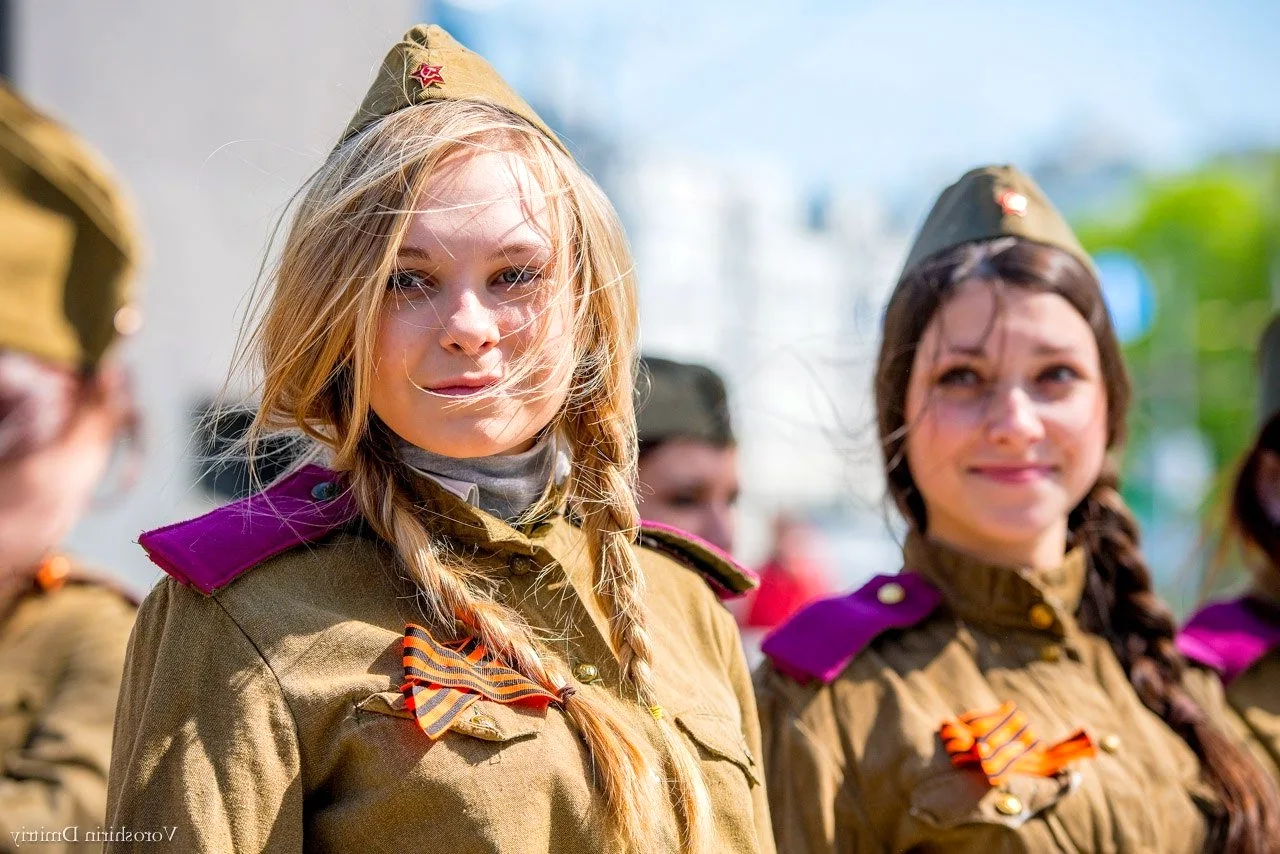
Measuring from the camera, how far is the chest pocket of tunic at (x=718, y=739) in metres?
1.89

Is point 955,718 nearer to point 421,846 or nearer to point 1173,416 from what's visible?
point 421,846

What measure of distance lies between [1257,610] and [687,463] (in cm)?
141

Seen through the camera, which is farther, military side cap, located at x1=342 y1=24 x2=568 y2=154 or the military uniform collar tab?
the military uniform collar tab

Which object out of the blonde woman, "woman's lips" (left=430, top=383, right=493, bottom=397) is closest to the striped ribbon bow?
the blonde woman

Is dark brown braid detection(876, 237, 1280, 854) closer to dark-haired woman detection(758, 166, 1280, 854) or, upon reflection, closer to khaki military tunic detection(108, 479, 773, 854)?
dark-haired woman detection(758, 166, 1280, 854)

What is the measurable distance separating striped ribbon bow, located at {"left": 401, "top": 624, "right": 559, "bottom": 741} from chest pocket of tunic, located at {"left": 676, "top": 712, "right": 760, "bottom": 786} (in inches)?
9.3

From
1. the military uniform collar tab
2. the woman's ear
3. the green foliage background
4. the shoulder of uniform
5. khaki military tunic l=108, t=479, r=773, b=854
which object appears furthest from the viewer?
the green foliage background

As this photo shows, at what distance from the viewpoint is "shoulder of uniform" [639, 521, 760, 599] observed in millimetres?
2162

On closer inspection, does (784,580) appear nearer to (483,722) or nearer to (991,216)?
(991,216)

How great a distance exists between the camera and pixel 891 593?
8.68 ft

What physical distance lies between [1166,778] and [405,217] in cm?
170

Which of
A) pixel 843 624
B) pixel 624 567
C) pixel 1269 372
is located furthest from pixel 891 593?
pixel 1269 372

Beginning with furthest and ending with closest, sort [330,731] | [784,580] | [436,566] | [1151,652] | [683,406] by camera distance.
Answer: [784,580]
[683,406]
[1151,652]
[436,566]
[330,731]

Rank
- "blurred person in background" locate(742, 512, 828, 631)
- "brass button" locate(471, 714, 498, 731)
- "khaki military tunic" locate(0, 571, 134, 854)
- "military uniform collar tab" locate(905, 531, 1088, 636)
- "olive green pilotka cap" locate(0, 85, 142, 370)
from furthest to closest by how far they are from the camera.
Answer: "blurred person in background" locate(742, 512, 828, 631)
"olive green pilotka cap" locate(0, 85, 142, 370)
"military uniform collar tab" locate(905, 531, 1088, 636)
"khaki military tunic" locate(0, 571, 134, 854)
"brass button" locate(471, 714, 498, 731)
